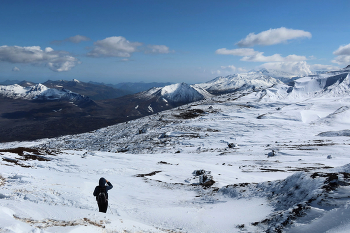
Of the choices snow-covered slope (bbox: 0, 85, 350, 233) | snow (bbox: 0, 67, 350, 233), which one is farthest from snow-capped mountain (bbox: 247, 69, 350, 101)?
snow-covered slope (bbox: 0, 85, 350, 233)

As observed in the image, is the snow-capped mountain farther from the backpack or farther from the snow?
the backpack

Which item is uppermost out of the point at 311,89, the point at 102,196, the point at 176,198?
the point at 311,89

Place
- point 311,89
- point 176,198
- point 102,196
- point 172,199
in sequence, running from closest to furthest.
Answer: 1. point 102,196
2. point 172,199
3. point 176,198
4. point 311,89

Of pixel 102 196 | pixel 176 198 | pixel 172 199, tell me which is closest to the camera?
pixel 102 196

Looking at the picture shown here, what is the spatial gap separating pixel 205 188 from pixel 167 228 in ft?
26.9

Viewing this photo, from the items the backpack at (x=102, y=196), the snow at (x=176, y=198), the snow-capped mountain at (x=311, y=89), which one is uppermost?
the snow-capped mountain at (x=311, y=89)

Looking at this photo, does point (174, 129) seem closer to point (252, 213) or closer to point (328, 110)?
point (252, 213)

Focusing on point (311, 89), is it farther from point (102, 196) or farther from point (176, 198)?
point (102, 196)

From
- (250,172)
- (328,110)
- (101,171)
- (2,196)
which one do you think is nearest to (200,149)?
(250,172)

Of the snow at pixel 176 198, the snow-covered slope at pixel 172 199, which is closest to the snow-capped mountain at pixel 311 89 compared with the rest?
the snow at pixel 176 198

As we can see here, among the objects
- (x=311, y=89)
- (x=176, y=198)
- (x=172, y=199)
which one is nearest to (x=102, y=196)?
(x=172, y=199)

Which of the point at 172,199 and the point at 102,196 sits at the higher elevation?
the point at 102,196

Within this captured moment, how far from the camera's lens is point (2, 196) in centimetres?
1020

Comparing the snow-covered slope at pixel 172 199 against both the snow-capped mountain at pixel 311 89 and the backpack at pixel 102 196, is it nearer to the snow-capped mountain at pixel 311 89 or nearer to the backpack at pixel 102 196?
the backpack at pixel 102 196
